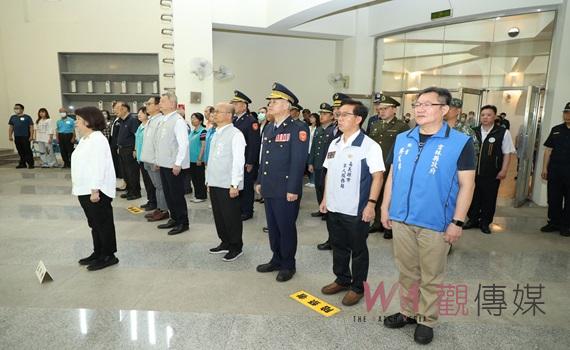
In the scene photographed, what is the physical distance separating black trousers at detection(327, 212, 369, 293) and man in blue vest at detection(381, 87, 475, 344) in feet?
0.97

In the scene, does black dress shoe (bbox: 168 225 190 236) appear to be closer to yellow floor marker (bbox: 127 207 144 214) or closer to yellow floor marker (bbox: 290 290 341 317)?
yellow floor marker (bbox: 127 207 144 214)

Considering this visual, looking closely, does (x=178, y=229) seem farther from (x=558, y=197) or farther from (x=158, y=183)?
(x=558, y=197)

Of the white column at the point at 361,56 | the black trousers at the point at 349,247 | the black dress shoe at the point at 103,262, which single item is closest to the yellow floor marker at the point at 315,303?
the black trousers at the point at 349,247

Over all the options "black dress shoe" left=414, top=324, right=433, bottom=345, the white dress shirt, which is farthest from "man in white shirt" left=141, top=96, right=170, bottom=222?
"black dress shoe" left=414, top=324, right=433, bottom=345

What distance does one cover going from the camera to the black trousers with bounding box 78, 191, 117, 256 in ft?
10.5

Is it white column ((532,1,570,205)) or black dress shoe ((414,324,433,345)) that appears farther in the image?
white column ((532,1,570,205))

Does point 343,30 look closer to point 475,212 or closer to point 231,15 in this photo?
point 231,15

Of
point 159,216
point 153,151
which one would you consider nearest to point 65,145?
point 159,216

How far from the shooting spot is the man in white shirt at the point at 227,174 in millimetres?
3416

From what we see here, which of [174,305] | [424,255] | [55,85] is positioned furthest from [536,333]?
[55,85]

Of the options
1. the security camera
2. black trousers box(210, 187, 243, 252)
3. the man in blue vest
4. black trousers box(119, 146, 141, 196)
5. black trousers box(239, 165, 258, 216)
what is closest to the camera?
the man in blue vest

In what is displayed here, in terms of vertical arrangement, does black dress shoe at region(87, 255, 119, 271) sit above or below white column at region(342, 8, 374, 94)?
below

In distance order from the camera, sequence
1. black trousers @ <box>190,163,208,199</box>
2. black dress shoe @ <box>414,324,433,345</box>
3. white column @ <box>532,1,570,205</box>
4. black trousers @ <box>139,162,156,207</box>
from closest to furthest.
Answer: black dress shoe @ <box>414,324,433,345</box>
black trousers @ <box>139,162,156,207</box>
white column @ <box>532,1,570,205</box>
black trousers @ <box>190,163,208,199</box>

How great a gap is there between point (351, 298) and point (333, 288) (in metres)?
0.20
